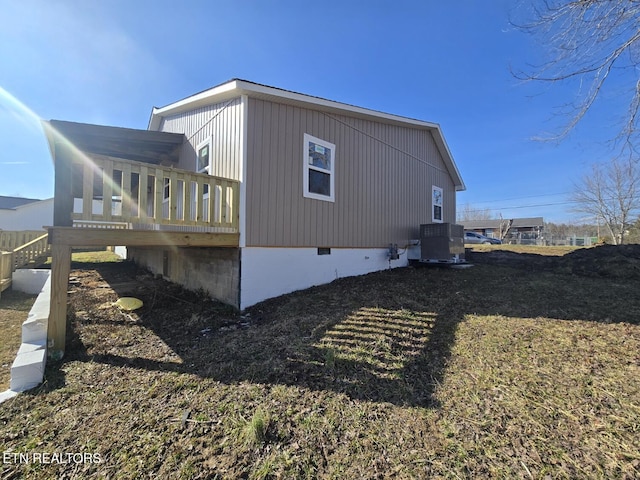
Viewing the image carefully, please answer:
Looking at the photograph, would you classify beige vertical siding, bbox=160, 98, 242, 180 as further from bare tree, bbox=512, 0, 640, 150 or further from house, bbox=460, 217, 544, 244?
house, bbox=460, 217, 544, 244

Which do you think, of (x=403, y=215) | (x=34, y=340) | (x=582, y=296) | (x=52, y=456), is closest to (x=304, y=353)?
(x=52, y=456)

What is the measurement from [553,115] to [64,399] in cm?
723

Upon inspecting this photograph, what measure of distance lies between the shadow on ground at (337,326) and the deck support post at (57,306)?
0.19m

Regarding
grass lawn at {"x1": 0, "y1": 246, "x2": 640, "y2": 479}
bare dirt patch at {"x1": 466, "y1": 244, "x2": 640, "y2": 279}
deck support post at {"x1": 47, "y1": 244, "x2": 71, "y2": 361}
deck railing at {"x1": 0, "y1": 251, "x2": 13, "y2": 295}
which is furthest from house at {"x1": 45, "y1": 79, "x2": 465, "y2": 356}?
bare dirt patch at {"x1": 466, "y1": 244, "x2": 640, "y2": 279}

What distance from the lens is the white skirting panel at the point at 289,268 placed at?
5102 millimetres

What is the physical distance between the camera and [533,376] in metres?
2.60

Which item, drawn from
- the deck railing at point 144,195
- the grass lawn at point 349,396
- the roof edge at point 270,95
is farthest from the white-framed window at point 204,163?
the grass lawn at point 349,396

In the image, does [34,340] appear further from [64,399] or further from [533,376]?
[533,376]

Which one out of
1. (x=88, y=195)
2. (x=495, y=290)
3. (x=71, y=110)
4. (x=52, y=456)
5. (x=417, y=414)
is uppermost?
(x=71, y=110)

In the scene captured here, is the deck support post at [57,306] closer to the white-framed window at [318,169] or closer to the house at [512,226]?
the white-framed window at [318,169]

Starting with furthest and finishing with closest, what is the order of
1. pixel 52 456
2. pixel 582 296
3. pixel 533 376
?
pixel 582 296 < pixel 533 376 < pixel 52 456

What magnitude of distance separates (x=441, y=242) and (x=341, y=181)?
355 centimetres

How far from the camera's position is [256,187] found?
17.3ft

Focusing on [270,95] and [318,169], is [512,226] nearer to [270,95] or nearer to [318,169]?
[318,169]
